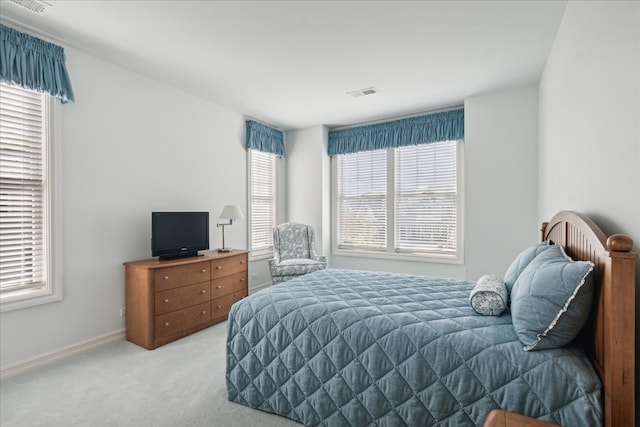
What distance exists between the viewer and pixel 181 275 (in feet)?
10.5

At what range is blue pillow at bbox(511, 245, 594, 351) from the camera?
129 centimetres

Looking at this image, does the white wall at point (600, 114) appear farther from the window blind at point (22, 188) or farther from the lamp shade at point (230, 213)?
the window blind at point (22, 188)

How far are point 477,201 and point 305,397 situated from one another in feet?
10.7

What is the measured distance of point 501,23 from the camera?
8.11ft

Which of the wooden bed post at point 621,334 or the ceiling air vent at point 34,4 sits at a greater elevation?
the ceiling air vent at point 34,4

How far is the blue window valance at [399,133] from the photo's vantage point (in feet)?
14.4

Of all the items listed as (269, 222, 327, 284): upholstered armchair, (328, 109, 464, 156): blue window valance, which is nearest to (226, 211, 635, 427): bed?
(269, 222, 327, 284): upholstered armchair

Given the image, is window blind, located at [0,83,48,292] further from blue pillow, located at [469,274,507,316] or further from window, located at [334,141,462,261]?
window, located at [334,141,462,261]

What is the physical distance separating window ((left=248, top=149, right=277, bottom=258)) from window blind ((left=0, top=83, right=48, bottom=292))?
2.49 meters

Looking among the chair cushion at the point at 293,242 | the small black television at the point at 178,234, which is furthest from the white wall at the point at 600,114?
the small black television at the point at 178,234

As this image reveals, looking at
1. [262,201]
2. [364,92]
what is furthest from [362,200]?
[364,92]

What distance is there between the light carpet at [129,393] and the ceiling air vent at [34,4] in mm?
2684

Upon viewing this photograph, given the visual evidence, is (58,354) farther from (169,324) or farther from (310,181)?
(310,181)

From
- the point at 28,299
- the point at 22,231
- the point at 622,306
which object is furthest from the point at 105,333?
the point at 622,306
